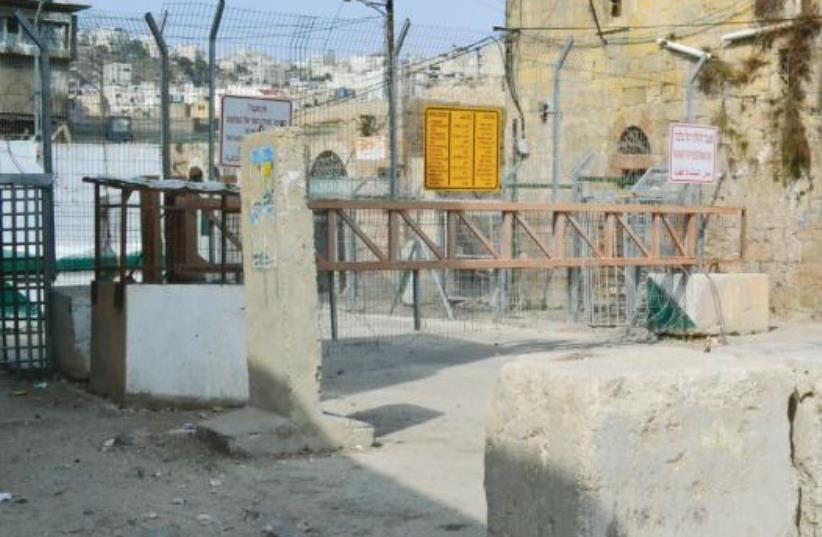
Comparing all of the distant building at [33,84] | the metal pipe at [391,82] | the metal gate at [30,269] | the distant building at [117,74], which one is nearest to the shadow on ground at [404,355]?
the metal pipe at [391,82]

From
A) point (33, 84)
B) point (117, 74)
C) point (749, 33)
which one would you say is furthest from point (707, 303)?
point (33, 84)

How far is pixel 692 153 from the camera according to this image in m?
14.6

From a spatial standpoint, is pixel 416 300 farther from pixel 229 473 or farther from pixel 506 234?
pixel 229 473

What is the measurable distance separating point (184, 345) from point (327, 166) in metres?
7.23

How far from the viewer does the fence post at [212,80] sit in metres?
11.3

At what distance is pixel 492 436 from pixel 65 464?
3880 millimetres

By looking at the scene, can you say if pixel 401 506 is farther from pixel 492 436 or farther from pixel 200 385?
pixel 200 385

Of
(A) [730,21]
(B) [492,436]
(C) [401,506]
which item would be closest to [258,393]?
(C) [401,506]

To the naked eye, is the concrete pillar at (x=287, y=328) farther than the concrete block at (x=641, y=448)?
Yes

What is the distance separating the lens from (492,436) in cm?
421

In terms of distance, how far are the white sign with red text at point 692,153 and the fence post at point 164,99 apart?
6.78 meters

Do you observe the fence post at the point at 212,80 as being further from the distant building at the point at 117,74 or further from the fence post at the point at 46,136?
the fence post at the point at 46,136

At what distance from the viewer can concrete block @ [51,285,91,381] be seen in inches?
399

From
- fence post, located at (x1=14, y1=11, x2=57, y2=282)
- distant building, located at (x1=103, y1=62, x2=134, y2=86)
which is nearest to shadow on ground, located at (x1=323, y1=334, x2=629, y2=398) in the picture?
fence post, located at (x1=14, y1=11, x2=57, y2=282)
